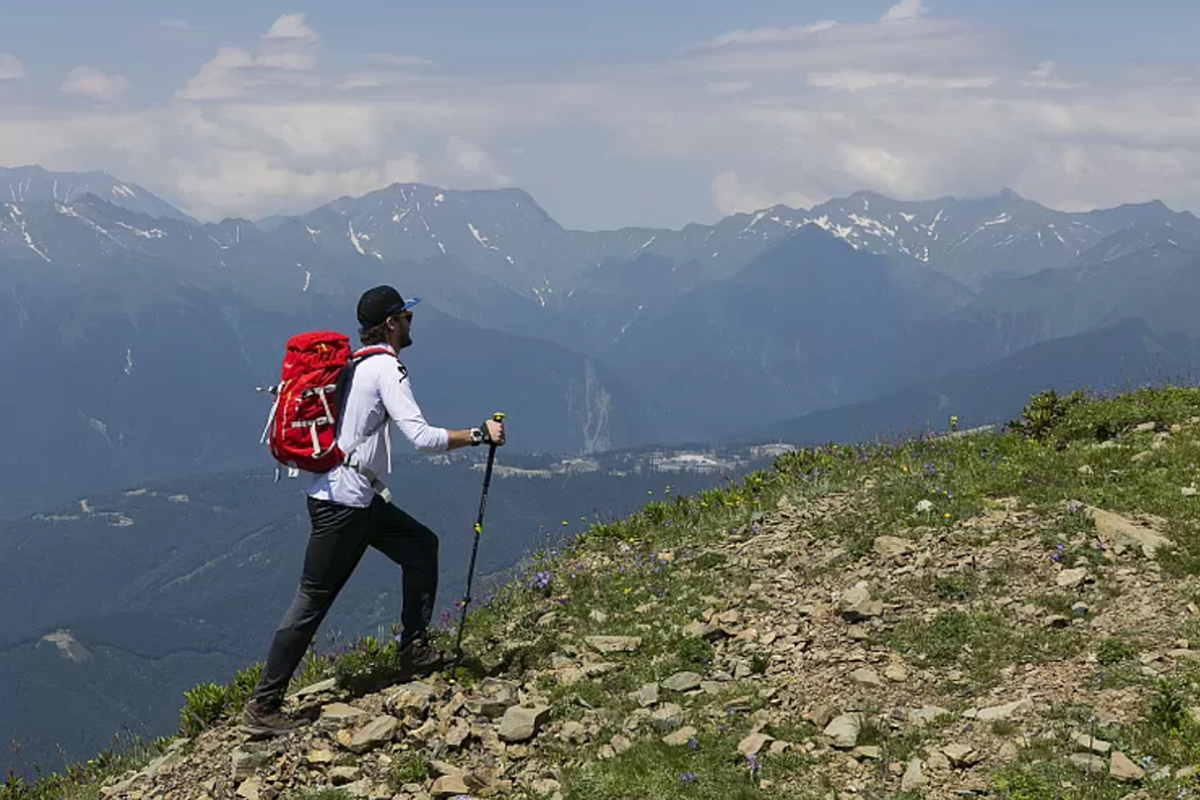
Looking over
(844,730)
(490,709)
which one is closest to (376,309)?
(490,709)

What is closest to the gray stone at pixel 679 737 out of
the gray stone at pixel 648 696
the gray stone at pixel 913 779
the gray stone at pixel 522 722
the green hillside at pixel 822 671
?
the green hillside at pixel 822 671

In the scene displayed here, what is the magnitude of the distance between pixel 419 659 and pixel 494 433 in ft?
8.41

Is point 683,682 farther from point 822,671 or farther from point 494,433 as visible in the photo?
point 494,433

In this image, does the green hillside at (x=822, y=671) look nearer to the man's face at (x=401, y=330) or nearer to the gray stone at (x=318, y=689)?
the gray stone at (x=318, y=689)

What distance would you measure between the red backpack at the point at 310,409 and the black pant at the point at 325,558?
0.40 metres

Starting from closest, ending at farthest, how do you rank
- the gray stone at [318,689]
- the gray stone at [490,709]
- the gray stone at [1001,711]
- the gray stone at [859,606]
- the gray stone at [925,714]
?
the gray stone at [1001,711] < the gray stone at [925,714] < the gray stone at [490,709] < the gray stone at [859,606] < the gray stone at [318,689]

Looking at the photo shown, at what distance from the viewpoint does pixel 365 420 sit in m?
8.10

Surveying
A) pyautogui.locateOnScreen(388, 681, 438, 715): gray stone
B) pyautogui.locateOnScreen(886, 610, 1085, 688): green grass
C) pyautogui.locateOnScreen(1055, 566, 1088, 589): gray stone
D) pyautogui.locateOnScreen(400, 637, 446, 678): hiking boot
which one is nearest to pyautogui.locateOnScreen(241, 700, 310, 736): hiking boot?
pyautogui.locateOnScreen(388, 681, 438, 715): gray stone

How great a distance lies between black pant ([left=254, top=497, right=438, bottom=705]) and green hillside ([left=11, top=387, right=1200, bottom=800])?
1.93 feet

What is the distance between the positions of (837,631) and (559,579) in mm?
3783

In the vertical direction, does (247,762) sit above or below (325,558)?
below

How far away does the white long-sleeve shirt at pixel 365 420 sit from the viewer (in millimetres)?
8000

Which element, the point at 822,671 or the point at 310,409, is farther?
the point at 822,671

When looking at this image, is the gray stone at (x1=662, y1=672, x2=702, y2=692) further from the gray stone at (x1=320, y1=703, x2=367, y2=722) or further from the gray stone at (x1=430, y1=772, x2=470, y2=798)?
the gray stone at (x1=320, y1=703, x2=367, y2=722)
